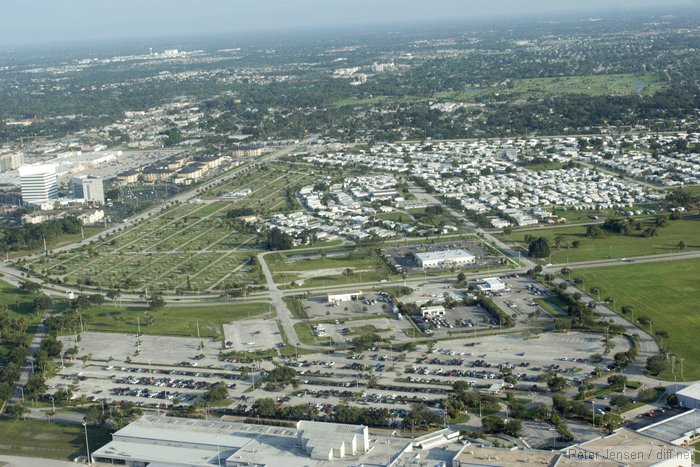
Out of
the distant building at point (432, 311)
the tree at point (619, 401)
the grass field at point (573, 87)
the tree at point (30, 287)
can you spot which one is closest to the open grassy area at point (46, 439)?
the distant building at point (432, 311)

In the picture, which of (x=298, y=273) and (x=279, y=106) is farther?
(x=279, y=106)

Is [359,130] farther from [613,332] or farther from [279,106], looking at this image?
[613,332]

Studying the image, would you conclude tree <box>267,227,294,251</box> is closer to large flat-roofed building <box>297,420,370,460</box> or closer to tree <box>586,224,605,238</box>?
tree <box>586,224,605,238</box>

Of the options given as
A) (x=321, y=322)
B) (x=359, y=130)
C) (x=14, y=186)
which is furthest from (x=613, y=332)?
(x=359, y=130)

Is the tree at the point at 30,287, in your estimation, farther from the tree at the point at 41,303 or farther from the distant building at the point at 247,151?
the distant building at the point at 247,151

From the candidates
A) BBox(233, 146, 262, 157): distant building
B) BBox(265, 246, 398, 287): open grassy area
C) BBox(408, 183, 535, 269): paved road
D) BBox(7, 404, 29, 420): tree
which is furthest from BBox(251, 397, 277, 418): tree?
BBox(233, 146, 262, 157): distant building

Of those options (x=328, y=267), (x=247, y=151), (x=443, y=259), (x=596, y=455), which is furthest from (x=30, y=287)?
(x=247, y=151)
